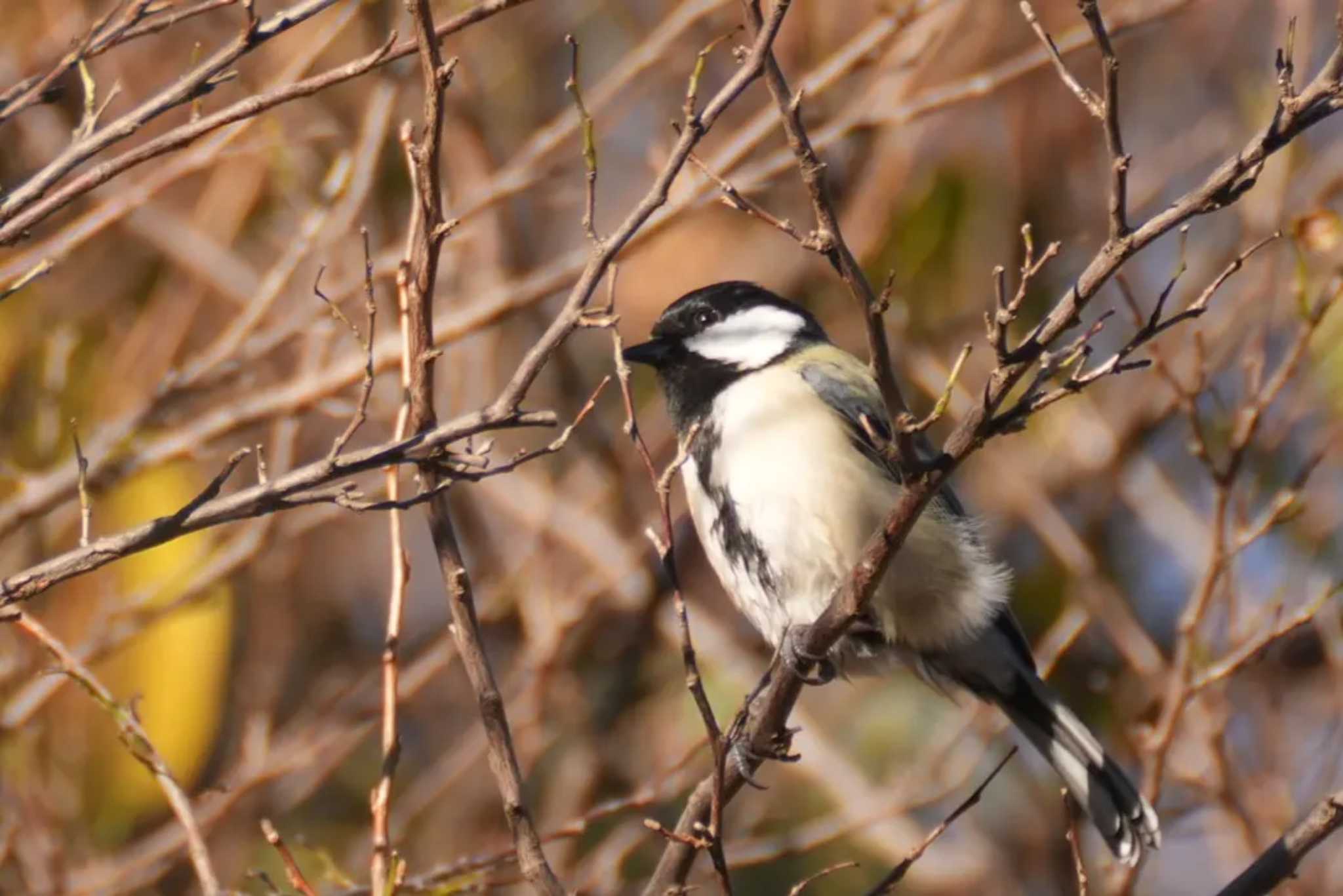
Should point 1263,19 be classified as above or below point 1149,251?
above

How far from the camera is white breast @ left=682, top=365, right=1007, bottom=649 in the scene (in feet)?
11.6

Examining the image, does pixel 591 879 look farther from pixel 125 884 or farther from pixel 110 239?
pixel 110 239

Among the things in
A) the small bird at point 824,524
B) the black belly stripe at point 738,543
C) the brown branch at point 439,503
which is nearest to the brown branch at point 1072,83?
the brown branch at point 439,503

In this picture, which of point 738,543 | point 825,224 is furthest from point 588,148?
point 738,543

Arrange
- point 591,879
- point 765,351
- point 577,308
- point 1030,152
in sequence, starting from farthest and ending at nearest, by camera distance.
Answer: point 1030,152 < point 591,879 < point 765,351 < point 577,308

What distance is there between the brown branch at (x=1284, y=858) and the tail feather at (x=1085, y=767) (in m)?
0.98

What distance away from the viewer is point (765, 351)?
3.96 metres

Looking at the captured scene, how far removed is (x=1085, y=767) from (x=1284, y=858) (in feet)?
4.13

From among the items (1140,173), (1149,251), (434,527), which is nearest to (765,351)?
(434,527)

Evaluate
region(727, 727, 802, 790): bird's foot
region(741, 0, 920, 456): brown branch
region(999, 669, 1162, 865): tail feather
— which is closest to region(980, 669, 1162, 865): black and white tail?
region(999, 669, 1162, 865): tail feather

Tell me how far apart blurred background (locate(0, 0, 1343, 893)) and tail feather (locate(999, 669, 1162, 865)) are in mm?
197

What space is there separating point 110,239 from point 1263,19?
4592mm

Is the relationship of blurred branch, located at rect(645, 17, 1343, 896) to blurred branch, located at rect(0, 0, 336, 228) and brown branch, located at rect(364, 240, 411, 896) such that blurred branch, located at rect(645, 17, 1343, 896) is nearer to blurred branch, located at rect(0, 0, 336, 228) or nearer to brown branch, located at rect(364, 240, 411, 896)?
brown branch, located at rect(364, 240, 411, 896)

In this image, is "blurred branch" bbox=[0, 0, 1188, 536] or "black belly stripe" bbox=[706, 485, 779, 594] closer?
"black belly stripe" bbox=[706, 485, 779, 594]
